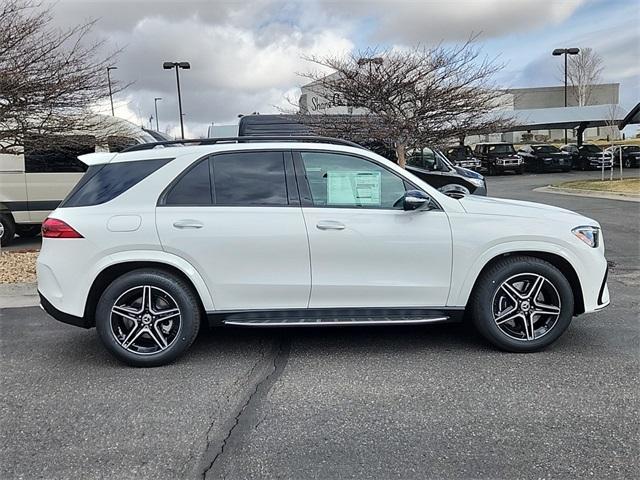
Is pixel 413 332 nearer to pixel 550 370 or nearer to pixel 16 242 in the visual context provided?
pixel 550 370

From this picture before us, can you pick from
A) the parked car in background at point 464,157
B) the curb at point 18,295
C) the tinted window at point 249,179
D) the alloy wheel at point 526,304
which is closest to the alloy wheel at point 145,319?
the tinted window at point 249,179

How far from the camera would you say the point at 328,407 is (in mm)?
3549

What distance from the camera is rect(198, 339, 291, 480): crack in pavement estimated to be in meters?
2.92

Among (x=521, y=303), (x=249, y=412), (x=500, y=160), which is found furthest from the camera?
(x=500, y=160)

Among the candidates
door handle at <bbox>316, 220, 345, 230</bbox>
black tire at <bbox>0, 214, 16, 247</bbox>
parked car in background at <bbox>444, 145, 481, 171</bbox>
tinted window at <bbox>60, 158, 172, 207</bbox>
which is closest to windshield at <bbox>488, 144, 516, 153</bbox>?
parked car in background at <bbox>444, 145, 481, 171</bbox>

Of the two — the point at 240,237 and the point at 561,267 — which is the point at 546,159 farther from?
the point at 240,237

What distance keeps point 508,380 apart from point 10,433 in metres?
3.28

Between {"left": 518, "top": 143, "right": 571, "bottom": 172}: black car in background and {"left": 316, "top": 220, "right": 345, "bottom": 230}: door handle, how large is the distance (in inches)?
1221

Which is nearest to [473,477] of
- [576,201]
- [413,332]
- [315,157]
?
[413,332]

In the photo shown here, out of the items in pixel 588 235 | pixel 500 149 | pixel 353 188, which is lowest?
pixel 588 235

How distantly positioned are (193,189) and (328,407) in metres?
2.00

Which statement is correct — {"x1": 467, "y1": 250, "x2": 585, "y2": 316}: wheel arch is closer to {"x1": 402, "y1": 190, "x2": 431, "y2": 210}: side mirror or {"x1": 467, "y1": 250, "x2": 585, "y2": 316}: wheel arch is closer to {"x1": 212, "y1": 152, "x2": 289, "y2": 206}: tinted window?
{"x1": 402, "y1": 190, "x2": 431, "y2": 210}: side mirror

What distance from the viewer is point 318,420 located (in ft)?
11.1

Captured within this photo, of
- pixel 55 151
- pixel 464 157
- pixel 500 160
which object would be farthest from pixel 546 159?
pixel 55 151
